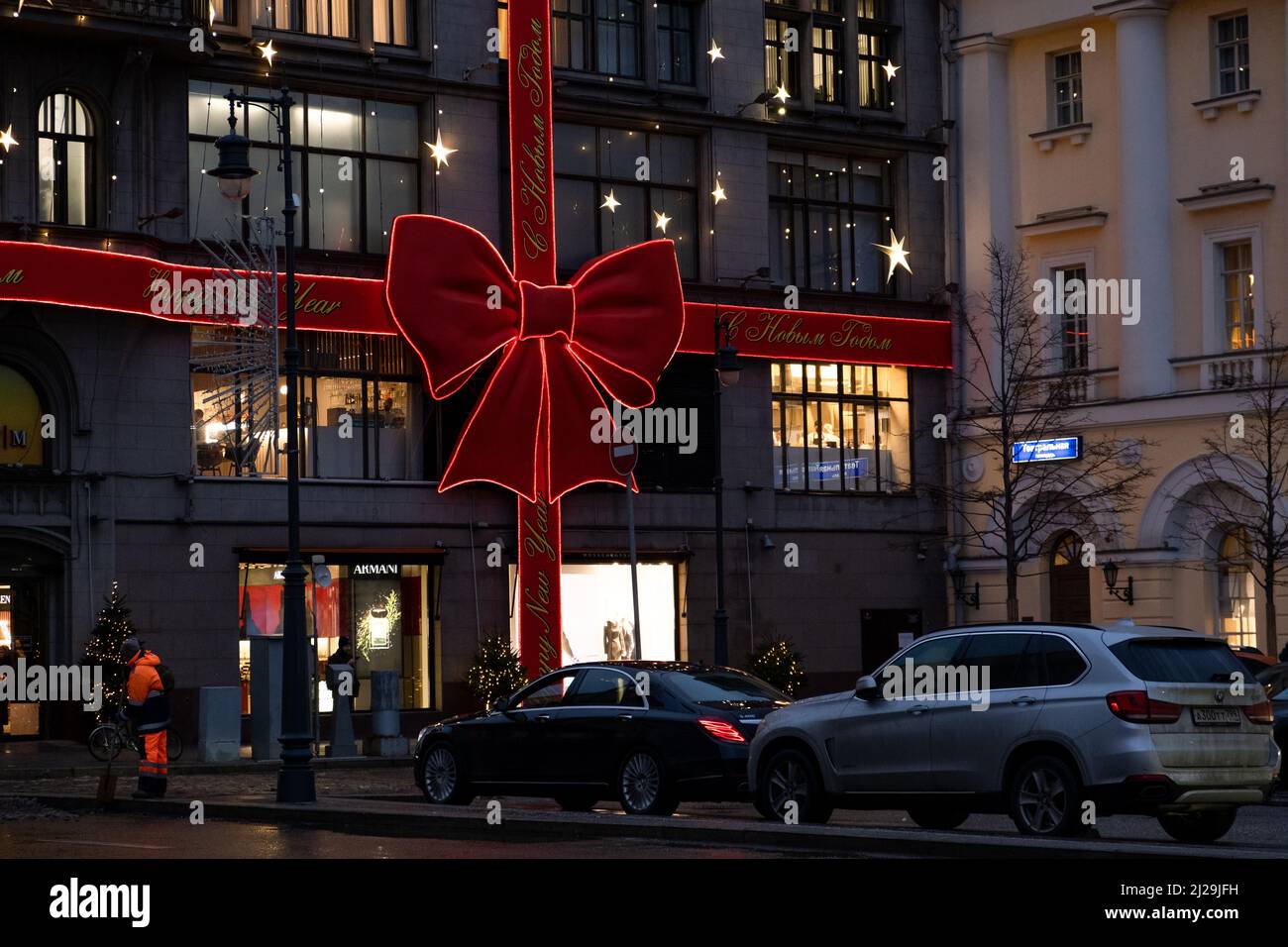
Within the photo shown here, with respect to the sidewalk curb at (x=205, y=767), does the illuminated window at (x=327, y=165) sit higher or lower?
higher

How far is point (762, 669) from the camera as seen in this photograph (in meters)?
41.3

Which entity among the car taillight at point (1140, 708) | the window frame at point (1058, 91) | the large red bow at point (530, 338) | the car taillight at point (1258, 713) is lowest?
the car taillight at point (1258, 713)

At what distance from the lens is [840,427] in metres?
47.9

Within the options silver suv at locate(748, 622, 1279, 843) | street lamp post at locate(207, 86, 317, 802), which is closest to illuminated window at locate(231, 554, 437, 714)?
street lamp post at locate(207, 86, 317, 802)

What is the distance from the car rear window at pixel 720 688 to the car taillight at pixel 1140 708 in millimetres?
5565

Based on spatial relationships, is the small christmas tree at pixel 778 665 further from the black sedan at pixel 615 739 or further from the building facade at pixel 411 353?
the black sedan at pixel 615 739

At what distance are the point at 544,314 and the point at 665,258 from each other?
11.5 feet

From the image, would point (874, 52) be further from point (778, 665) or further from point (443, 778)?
point (443, 778)

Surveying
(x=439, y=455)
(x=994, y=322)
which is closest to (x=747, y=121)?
(x=994, y=322)

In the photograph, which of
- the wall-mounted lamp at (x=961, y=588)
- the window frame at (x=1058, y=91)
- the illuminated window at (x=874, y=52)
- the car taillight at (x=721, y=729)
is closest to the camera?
the car taillight at (x=721, y=729)

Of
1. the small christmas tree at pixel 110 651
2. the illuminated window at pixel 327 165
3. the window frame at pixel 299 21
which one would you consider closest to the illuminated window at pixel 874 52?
the illuminated window at pixel 327 165

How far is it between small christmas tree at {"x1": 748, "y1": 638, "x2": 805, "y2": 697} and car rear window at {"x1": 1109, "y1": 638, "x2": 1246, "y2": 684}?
77.4 ft

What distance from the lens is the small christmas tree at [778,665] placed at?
1629 inches
